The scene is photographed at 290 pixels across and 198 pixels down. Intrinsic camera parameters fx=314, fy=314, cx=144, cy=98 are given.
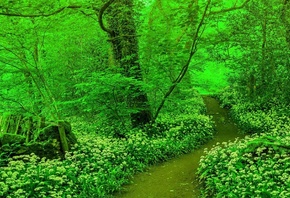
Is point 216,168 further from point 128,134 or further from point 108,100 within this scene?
point 108,100

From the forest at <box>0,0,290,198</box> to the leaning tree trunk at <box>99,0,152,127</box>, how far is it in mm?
46

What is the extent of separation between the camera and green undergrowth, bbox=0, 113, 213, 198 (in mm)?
7387

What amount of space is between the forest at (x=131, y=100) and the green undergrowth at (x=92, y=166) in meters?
0.04

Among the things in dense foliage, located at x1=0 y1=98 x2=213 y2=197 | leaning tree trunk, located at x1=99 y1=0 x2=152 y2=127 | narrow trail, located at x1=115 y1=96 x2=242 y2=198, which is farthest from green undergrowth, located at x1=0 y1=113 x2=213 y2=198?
leaning tree trunk, located at x1=99 y1=0 x2=152 y2=127

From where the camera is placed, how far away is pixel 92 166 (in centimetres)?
921

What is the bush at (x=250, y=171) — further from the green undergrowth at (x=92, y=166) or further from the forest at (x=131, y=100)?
the green undergrowth at (x=92, y=166)

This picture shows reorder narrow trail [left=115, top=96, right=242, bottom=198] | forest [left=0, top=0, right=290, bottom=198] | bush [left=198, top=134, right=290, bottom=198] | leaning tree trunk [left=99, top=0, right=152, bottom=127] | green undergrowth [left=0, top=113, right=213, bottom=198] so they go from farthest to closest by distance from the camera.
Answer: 1. leaning tree trunk [left=99, top=0, right=152, bottom=127]
2. narrow trail [left=115, top=96, right=242, bottom=198]
3. forest [left=0, top=0, right=290, bottom=198]
4. green undergrowth [left=0, top=113, right=213, bottom=198]
5. bush [left=198, top=134, right=290, bottom=198]

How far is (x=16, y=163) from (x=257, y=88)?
15.7 metres

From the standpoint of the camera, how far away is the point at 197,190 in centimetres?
852

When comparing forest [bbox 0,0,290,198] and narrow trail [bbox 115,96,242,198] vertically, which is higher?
forest [bbox 0,0,290,198]

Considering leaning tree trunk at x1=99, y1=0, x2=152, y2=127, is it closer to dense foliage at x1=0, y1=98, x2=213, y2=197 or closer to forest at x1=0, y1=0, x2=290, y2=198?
forest at x1=0, y1=0, x2=290, y2=198

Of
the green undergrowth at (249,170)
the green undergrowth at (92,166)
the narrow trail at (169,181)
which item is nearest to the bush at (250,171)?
the green undergrowth at (249,170)

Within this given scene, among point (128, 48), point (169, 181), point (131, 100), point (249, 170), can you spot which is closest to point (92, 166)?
point (169, 181)

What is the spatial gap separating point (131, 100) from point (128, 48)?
2.32 m
